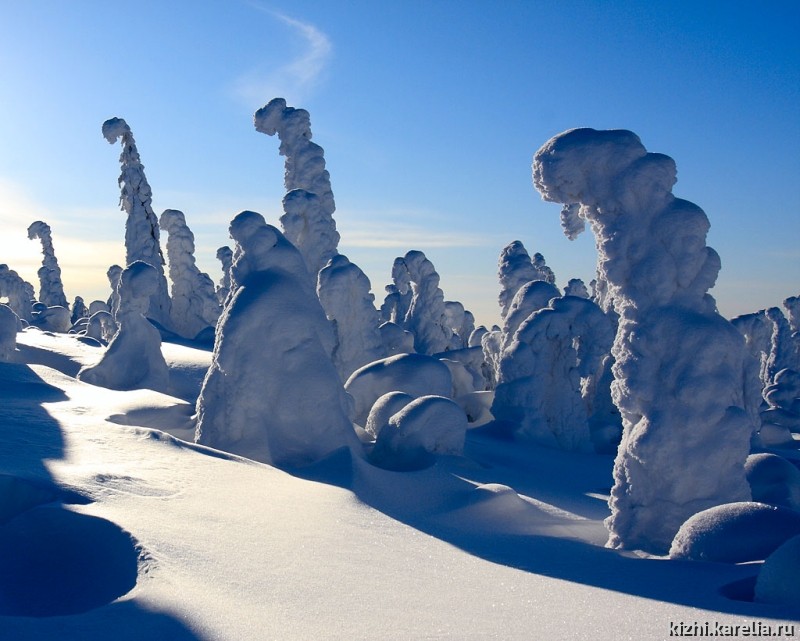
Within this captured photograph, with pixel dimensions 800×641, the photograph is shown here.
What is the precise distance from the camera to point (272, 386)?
10.5m

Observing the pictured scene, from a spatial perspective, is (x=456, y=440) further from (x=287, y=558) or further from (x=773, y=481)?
(x=287, y=558)

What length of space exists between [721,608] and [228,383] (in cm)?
751

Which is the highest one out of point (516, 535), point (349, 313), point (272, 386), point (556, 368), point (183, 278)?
point (183, 278)

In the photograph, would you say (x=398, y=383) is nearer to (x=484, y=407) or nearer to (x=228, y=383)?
(x=484, y=407)

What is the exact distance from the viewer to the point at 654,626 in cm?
434

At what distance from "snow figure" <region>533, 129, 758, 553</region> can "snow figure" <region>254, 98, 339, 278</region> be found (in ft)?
54.6

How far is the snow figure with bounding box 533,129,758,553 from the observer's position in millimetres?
7191

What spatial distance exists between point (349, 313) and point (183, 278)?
1360 centimetres

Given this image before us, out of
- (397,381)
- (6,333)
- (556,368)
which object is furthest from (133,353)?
(556,368)

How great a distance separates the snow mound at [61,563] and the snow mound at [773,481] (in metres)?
8.56

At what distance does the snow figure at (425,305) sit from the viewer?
32188mm

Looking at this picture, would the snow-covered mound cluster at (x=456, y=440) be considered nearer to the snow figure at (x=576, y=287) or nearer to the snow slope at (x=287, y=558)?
the snow slope at (x=287, y=558)

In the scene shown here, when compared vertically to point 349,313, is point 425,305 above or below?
above

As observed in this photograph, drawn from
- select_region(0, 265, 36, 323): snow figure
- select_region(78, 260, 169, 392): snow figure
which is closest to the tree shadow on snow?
select_region(78, 260, 169, 392): snow figure
